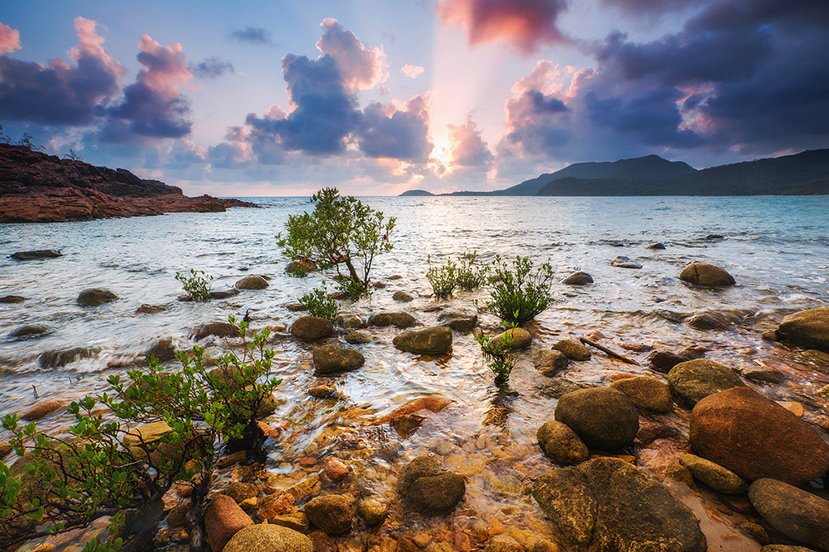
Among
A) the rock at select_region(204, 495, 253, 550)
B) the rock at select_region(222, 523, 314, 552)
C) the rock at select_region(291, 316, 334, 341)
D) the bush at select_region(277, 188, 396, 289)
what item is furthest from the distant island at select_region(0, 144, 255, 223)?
the rock at select_region(222, 523, 314, 552)

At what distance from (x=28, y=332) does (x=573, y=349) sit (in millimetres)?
15447

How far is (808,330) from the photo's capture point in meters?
7.61

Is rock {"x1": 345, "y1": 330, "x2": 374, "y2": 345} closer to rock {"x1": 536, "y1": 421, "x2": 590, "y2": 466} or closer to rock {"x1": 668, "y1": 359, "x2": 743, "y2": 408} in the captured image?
rock {"x1": 536, "y1": 421, "x2": 590, "y2": 466}

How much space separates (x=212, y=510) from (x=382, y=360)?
4569mm

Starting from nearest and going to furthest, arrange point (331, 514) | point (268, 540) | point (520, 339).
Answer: point (268, 540), point (331, 514), point (520, 339)

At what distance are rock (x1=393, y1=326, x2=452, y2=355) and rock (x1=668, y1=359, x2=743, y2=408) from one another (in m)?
4.55

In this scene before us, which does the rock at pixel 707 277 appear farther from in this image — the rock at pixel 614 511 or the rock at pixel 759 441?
the rock at pixel 614 511

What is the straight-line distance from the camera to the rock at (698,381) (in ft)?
18.6

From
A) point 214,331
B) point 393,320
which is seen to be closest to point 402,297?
point 393,320

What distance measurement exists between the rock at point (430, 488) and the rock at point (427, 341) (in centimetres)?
392

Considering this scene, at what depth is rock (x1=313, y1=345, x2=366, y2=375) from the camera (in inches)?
292

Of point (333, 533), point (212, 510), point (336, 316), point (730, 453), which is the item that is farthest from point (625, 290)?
point (212, 510)

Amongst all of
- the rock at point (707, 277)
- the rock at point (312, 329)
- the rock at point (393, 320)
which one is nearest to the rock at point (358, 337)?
the rock at point (312, 329)

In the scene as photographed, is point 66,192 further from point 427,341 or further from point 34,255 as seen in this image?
point 427,341
